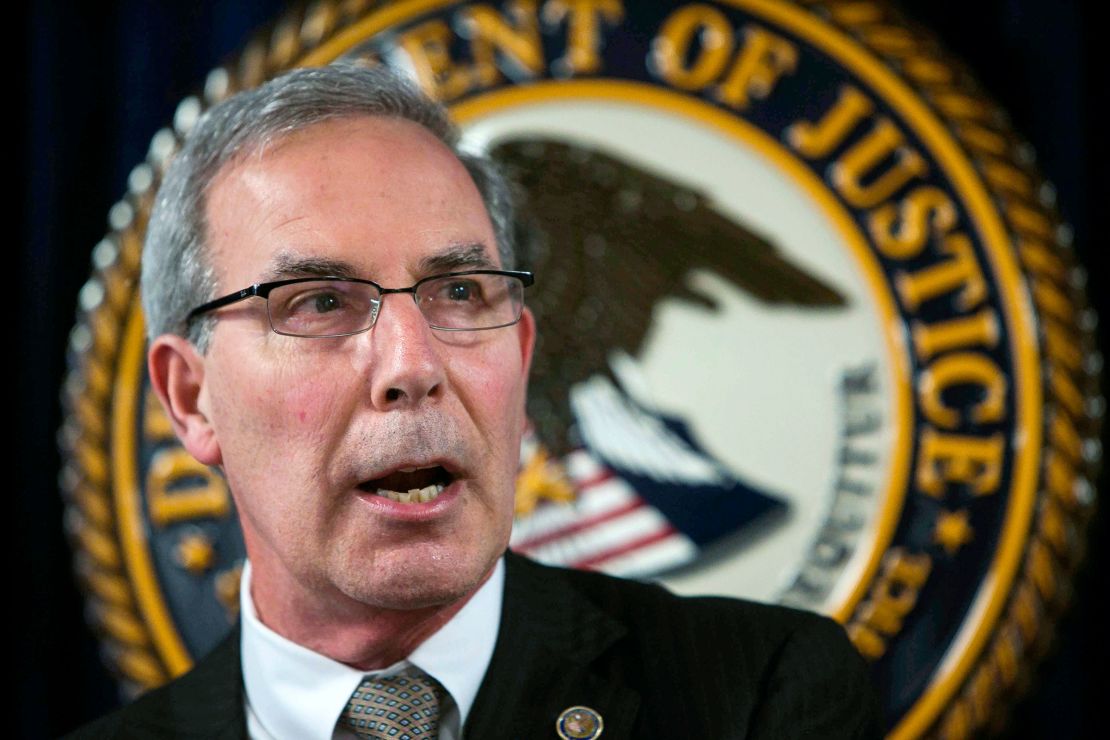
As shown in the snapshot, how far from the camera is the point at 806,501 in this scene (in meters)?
2.38

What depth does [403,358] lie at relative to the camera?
1376mm

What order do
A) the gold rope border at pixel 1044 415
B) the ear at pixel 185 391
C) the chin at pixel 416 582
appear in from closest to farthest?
the chin at pixel 416 582
the ear at pixel 185 391
the gold rope border at pixel 1044 415

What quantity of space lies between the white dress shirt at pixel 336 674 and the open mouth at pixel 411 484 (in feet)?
0.63

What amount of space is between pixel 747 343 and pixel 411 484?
3.72ft

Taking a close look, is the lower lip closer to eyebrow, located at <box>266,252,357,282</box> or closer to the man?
the man

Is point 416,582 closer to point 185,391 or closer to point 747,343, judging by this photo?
point 185,391

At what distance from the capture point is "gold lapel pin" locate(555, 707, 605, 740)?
1516 millimetres

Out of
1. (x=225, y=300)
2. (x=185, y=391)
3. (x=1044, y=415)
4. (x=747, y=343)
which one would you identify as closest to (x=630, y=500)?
(x=747, y=343)

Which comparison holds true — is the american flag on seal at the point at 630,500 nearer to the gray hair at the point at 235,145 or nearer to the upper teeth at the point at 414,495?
the gray hair at the point at 235,145

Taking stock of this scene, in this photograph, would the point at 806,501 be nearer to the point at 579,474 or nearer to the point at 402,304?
the point at 579,474

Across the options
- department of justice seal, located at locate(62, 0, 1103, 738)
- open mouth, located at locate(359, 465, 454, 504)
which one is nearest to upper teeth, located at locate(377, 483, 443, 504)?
open mouth, located at locate(359, 465, 454, 504)

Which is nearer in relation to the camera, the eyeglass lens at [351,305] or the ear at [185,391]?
the eyeglass lens at [351,305]

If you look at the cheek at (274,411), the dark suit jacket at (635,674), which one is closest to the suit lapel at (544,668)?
the dark suit jacket at (635,674)

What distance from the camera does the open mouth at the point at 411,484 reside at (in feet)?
4.57
